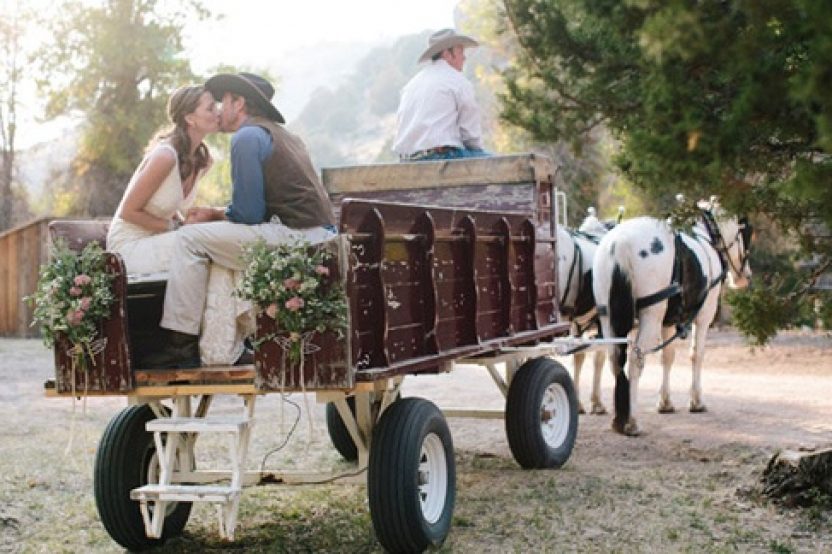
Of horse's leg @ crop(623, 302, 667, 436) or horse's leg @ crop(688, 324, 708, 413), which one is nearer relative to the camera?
horse's leg @ crop(623, 302, 667, 436)

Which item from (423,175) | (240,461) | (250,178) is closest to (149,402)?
(240,461)

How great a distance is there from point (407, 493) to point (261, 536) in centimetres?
130

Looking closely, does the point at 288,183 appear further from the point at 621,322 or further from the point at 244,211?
the point at 621,322

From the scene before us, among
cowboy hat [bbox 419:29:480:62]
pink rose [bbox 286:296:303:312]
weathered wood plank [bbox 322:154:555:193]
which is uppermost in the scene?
cowboy hat [bbox 419:29:480:62]

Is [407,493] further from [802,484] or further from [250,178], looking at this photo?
[802,484]

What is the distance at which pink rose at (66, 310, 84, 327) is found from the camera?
17.7 feet

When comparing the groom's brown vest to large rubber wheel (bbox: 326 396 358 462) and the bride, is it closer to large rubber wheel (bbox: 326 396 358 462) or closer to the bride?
the bride

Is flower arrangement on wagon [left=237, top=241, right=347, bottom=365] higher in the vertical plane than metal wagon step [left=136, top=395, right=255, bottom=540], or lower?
higher

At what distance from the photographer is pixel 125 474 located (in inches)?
235

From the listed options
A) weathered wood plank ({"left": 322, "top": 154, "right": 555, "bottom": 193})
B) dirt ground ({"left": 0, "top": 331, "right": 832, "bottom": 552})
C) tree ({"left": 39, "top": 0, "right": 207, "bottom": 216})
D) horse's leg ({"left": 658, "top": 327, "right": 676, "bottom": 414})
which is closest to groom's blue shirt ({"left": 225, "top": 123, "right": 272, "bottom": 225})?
dirt ground ({"left": 0, "top": 331, "right": 832, "bottom": 552})

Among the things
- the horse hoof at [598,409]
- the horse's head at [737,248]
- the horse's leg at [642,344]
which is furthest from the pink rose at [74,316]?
the horse's head at [737,248]

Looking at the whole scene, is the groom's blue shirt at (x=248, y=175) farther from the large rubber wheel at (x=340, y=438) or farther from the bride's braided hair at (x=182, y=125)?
the large rubber wheel at (x=340, y=438)

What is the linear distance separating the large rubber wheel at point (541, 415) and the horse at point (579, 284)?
1.88 metres

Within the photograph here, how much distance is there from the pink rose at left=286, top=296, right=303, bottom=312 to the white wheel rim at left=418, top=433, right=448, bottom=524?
1.25m
